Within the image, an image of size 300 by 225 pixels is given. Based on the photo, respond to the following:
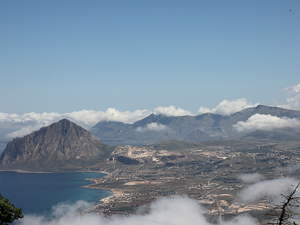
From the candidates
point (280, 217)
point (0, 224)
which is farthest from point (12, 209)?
point (280, 217)

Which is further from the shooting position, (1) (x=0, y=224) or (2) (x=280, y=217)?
(1) (x=0, y=224)

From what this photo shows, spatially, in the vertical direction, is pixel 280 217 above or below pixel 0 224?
above

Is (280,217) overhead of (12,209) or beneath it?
overhead

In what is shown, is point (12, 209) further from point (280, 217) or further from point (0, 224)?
point (280, 217)

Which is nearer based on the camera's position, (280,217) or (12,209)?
(280,217)
